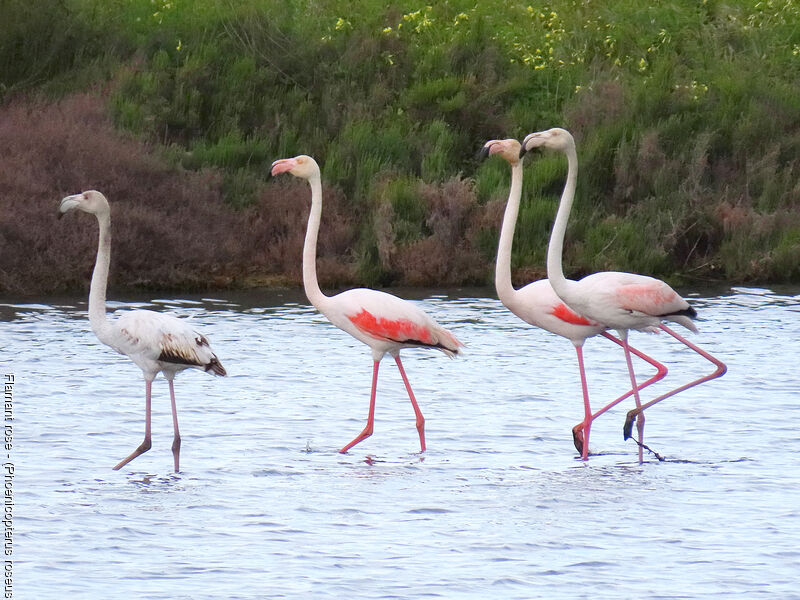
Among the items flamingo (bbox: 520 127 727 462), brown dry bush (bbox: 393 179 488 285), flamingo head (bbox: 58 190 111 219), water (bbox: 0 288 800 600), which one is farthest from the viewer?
brown dry bush (bbox: 393 179 488 285)

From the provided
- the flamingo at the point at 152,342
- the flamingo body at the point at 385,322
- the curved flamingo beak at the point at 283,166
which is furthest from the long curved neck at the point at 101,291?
the flamingo body at the point at 385,322

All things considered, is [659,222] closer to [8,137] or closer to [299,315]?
[299,315]

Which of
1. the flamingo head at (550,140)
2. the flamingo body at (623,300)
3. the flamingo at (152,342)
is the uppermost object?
the flamingo head at (550,140)

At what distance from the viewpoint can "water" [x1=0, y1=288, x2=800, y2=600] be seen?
6016 mm

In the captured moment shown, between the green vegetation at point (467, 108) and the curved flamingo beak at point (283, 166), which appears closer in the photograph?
the curved flamingo beak at point (283, 166)

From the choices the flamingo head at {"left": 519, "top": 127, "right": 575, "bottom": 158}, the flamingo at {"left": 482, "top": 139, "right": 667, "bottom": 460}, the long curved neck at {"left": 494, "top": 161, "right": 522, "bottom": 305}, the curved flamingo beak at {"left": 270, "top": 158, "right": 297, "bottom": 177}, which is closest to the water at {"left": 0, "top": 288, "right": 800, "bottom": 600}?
the flamingo at {"left": 482, "top": 139, "right": 667, "bottom": 460}

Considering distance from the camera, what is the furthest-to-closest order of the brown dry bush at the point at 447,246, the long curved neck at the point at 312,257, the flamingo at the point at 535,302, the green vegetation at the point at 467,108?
the green vegetation at the point at 467,108 < the brown dry bush at the point at 447,246 < the long curved neck at the point at 312,257 < the flamingo at the point at 535,302

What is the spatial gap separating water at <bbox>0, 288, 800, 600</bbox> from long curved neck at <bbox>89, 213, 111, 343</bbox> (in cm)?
77

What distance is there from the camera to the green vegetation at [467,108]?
1648 cm

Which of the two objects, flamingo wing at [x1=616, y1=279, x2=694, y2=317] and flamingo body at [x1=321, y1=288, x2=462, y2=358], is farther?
flamingo body at [x1=321, y1=288, x2=462, y2=358]

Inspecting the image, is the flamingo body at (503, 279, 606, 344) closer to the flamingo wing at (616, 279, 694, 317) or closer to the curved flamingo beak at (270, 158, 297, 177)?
the flamingo wing at (616, 279, 694, 317)

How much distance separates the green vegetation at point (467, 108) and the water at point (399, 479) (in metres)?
3.74

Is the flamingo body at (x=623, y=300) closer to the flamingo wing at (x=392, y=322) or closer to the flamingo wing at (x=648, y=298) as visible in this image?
the flamingo wing at (x=648, y=298)

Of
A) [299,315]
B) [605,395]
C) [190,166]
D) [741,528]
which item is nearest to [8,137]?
[190,166]
